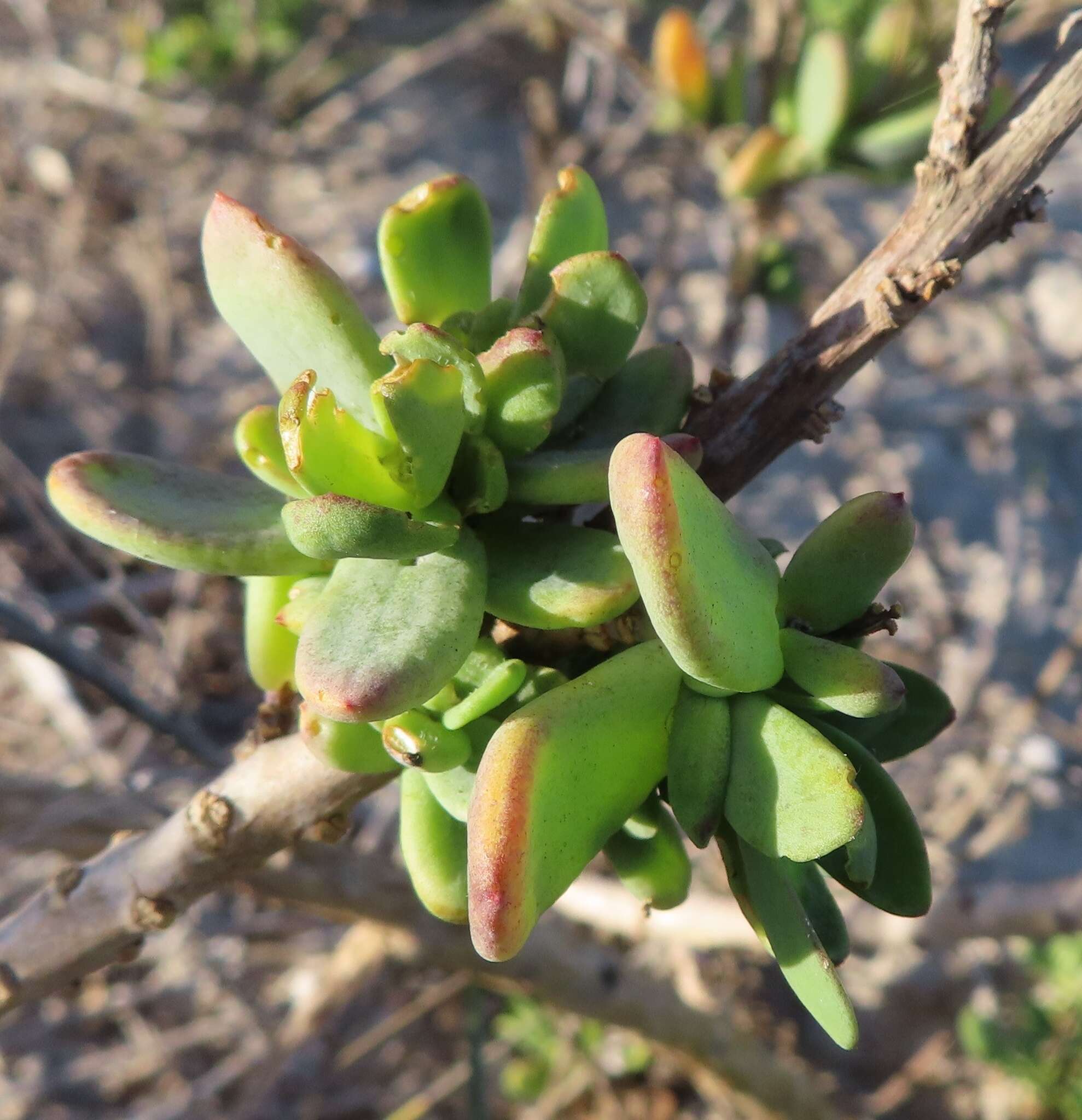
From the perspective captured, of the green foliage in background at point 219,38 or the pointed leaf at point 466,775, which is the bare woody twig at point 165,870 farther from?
the green foliage in background at point 219,38

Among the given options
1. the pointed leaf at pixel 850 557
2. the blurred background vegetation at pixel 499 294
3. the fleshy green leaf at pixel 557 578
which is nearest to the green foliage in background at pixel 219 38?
the blurred background vegetation at pixel 499 294

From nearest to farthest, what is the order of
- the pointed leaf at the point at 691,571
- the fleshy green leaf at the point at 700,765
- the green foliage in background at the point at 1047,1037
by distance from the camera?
the pointed leaf at the point at 691,571 < the fleshy green leaf at the point at 700,765 < the green foliage in background at the point at 1047,1037

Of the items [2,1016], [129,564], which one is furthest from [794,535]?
[2,1016]

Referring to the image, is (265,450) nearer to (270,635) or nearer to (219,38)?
(270,635)

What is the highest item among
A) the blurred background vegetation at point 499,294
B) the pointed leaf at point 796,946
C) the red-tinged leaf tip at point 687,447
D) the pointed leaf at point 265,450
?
the red-tinged leaf tip at point 687,447

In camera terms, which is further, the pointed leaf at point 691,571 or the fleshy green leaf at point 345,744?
the fleshy green leaf at point 345,744

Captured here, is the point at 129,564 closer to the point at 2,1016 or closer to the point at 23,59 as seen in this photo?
the point at 2,1016

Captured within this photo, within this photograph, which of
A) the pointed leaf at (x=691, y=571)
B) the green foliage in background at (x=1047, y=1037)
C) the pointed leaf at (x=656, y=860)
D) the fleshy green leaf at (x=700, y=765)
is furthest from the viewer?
the green foliage in background at (x=1047, y=1037)
